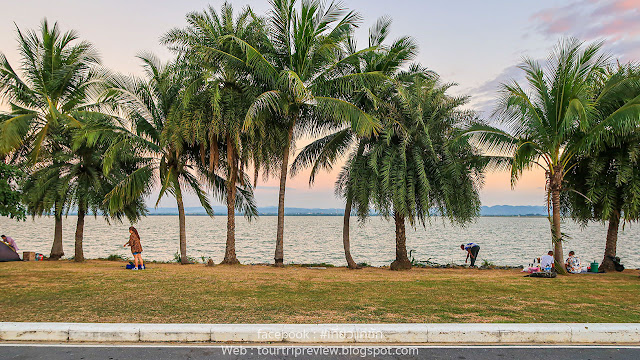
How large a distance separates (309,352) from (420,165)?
13.2 m

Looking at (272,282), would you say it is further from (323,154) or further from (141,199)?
(141,199)

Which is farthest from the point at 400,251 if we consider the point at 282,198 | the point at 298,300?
the point at 298,300

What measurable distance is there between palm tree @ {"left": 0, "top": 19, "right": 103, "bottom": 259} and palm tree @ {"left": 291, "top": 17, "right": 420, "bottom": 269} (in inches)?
436

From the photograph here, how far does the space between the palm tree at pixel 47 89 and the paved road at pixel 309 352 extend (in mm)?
15458

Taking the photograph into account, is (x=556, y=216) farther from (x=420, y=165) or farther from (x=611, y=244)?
(x=420, y=165)

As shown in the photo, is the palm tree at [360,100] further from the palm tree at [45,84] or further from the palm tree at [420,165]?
the palm tree at [45,84]

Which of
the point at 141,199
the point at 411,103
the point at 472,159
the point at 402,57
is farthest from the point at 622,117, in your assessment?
the point at 141,199

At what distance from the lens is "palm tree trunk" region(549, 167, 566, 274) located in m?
16.6

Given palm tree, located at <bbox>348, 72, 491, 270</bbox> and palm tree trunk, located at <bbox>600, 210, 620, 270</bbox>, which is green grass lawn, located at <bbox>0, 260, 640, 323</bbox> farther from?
palm tree trunk, located at <bbox>600, 210, 620, 270</bbox>

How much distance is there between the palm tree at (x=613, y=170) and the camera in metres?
16.2

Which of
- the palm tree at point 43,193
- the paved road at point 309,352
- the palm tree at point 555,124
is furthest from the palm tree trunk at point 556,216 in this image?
the palm tree at point 43,193

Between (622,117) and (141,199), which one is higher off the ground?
(622,117)

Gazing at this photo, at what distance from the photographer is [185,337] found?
6801 mm

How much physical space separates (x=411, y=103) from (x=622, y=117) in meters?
7.33
